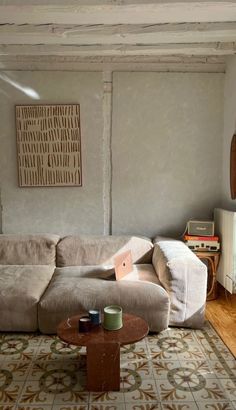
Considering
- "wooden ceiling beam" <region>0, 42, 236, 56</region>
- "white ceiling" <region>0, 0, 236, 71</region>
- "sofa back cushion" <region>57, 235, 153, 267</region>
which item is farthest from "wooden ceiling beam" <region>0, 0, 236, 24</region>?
"sofa back cushion" <region>57, 235, 153, 267</region>

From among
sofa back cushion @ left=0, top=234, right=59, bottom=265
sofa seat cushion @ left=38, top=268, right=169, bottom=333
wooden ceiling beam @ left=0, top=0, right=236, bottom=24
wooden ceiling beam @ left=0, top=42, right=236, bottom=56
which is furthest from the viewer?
sofa back cushion @ left=0, top=234, right=59, bottom=265

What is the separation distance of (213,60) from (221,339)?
2.77 m

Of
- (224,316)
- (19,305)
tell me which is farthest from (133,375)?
(224,316)

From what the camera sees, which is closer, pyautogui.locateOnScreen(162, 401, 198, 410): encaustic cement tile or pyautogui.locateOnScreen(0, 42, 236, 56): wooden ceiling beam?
pyautogui.locateOnScreen(162, 401, 198, 410): encaustic cement tile

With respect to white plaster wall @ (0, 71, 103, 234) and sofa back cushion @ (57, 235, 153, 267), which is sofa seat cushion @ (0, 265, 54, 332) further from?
white plaster wall @ (0, 71, 103, 234)

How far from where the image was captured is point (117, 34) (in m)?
2.84

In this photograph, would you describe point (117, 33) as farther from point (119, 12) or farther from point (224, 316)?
point (224, 316)

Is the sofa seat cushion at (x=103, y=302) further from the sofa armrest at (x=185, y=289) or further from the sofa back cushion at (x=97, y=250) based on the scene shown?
the sofa back cushion at (x=97, y=250)

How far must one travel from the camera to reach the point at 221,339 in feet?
8.79

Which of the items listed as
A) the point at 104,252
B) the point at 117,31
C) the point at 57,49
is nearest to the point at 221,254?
the point at 104,252

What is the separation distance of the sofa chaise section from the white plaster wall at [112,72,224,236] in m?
0.85

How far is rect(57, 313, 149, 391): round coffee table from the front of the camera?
197 cm

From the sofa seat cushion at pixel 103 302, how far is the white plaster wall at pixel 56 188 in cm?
119

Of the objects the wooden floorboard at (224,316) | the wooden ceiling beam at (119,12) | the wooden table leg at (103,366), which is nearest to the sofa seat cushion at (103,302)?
the wooden floorboard at (224,316)
